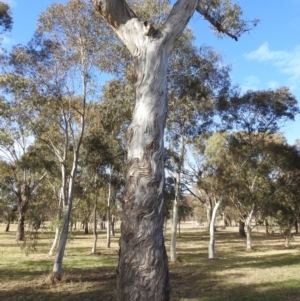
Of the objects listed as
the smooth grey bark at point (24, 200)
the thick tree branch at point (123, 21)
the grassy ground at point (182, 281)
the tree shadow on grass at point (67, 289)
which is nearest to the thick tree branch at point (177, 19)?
the thick tree branch at point (123, 21)

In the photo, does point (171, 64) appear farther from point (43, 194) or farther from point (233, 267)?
point (43, 194)

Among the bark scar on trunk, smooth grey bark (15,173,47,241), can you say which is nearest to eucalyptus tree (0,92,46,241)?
smooth grey bark (15,173,47,241)

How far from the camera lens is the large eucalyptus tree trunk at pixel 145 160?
3018 mm

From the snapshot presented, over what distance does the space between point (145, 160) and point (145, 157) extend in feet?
0.09

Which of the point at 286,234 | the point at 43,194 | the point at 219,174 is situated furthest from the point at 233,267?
the point at 43,194

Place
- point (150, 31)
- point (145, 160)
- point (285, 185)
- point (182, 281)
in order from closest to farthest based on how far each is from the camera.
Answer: point (145, 160), point (150, 31), point (182, 281), point (285, 185)

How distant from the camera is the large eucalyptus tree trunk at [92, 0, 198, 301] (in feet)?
9.90

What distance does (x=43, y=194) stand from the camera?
2827 cm

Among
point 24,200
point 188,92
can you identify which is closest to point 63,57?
point 188,92

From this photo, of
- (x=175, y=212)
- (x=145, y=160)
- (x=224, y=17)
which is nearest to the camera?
(x=145, y=160)

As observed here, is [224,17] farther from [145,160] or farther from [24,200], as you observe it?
[24,200]

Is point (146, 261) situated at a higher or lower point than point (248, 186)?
lower

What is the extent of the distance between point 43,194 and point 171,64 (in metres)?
16.9

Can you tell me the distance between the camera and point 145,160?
10.8ft
